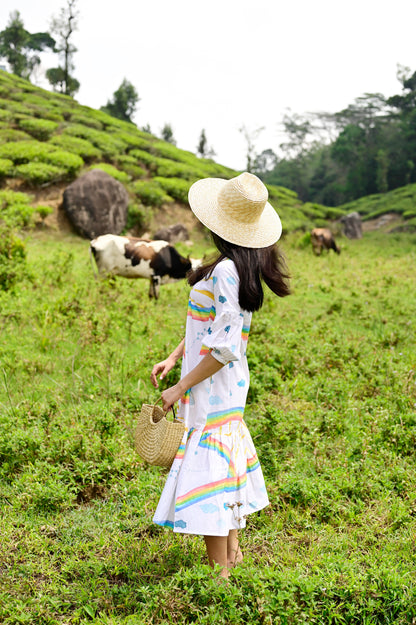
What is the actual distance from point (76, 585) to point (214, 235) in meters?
1.58

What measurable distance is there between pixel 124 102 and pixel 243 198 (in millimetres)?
34754

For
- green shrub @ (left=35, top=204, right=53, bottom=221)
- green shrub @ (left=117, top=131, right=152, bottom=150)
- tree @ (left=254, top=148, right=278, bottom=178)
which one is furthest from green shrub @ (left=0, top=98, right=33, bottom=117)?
tree @ (left=254, top=148, right=278, bottom=178)

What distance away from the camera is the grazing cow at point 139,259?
7391 mm

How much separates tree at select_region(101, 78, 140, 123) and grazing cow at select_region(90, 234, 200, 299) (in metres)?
29.2

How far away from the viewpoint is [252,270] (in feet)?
6.55

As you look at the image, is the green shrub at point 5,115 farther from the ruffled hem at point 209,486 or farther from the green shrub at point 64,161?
the ruffled hem at point 209,486

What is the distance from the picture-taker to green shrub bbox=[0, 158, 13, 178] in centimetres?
1298

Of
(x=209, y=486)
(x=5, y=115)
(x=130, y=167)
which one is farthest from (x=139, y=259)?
(x=5, y=115)

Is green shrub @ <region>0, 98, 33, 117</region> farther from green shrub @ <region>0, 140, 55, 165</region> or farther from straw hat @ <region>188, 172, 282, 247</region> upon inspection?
straw hat @ <region>188, 172, 282, 247</region>

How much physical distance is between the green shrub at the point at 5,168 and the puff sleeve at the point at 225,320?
12.6 metres

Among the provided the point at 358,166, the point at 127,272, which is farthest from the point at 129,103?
the point at 127,272

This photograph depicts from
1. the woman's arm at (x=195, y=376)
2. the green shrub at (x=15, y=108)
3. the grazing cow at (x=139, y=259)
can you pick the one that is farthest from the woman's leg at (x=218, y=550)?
the green shrub at (x=15, y=108)

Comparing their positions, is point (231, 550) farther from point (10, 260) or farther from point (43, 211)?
point (43, 211)

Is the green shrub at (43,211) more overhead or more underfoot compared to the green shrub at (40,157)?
more underfoot
